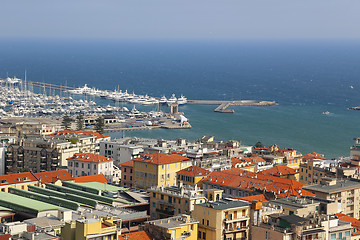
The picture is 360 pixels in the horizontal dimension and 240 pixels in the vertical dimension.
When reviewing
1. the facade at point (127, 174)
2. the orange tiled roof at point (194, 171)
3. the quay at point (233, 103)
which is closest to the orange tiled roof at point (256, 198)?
the orange tiled roof at point (194, 171)

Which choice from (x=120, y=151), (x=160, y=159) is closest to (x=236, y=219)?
(x=160, y=159)

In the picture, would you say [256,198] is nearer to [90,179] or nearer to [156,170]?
[156,170]

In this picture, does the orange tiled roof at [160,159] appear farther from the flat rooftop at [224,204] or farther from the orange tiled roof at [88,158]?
the flat rooftop at [224,204]

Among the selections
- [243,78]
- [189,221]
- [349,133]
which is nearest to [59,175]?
[189,221]

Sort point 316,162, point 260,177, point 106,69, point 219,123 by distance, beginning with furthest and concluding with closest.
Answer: point 106,69, point 219,123, point 316,162, point 260,177

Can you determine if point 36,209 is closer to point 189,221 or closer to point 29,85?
point 189,221

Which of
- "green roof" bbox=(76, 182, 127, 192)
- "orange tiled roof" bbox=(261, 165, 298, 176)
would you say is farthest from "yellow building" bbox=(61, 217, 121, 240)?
"orange tiled roof" bbox=(261, 165, 298, 176)
